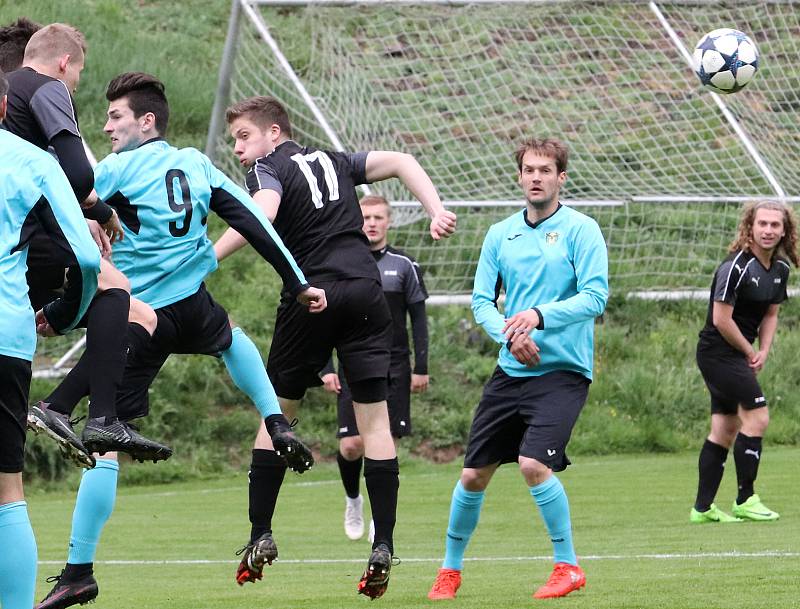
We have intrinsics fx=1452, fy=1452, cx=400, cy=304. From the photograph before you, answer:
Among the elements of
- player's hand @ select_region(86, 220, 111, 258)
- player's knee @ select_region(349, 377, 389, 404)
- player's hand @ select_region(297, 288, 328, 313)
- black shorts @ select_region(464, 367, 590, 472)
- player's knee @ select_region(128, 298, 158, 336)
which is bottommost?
black shorts @ select_region(464, 367, 590, 472)

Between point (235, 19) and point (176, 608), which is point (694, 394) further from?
point (176, 608)

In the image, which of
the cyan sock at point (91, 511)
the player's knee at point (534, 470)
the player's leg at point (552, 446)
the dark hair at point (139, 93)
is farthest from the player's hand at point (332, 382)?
the dark hair at point (139, 93)

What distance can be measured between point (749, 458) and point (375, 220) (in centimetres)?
317

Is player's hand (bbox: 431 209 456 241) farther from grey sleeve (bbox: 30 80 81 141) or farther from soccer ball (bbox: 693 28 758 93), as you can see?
soccer ball (bbox: 693 28 758 93)

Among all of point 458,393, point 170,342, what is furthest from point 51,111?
point 458,393

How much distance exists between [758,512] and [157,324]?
5299 millimetres

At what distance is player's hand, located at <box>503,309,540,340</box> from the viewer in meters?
6.86

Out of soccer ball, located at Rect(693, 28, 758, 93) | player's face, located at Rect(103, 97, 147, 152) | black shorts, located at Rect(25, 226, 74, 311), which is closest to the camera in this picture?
black shorts, located at Rect(25, 226, 74, 311)

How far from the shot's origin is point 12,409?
481cm

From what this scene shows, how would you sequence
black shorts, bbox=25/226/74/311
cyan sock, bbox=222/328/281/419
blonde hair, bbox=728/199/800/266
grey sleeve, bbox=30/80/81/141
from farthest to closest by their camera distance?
1. blonde hair, bbox=728/199/800/266
2. cyan sock, bbox=222/328/281/419
3. grey sleeve, bbox=30/80/81/141
4. black shorts, bbox=25/226/74/311

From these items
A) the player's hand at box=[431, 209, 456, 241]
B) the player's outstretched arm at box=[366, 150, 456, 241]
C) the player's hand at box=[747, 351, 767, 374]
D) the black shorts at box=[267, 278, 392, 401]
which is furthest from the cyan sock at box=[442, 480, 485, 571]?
the player's hand at box=[747, 351, 767, 374]

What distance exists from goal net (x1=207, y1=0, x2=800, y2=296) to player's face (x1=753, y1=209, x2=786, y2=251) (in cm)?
588

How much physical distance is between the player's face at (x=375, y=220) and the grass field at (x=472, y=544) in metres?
2.16

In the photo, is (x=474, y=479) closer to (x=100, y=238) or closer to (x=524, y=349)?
(x=524, y=349)
